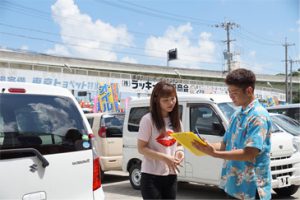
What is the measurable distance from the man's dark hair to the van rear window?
5.05ft

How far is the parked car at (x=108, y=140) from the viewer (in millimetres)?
9117

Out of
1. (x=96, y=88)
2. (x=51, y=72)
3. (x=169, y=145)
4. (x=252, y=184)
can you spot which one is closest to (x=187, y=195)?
(x=169, y=145)

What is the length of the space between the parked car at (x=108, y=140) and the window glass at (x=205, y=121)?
2.66 m

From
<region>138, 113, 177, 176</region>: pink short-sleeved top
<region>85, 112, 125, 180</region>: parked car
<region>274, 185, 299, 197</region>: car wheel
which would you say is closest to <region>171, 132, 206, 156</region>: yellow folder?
<region>138, 113, 177, 176</region>: pink short-sleeved top

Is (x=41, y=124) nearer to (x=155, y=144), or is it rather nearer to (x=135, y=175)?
(x=155, y=144)

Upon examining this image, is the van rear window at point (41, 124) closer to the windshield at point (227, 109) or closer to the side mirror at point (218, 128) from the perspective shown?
the side mirror at point (218, 128)

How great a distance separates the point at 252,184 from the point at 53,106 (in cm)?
190

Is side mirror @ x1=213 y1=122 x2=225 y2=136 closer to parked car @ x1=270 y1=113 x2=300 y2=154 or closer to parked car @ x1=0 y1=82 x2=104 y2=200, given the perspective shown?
parked car @ x1=270 y1=113 x2=300 y2=154

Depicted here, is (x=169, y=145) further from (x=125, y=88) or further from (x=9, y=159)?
(x=125, y=88)

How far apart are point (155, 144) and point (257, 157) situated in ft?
3.40

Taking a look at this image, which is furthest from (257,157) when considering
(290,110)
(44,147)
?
(290,110)

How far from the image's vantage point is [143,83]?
23406 millimetres

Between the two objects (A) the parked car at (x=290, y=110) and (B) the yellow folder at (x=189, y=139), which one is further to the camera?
(A) the parked car at (x=290, y=110)

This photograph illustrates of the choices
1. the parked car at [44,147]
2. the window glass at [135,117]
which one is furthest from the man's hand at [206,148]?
the window glass at [135,117]
